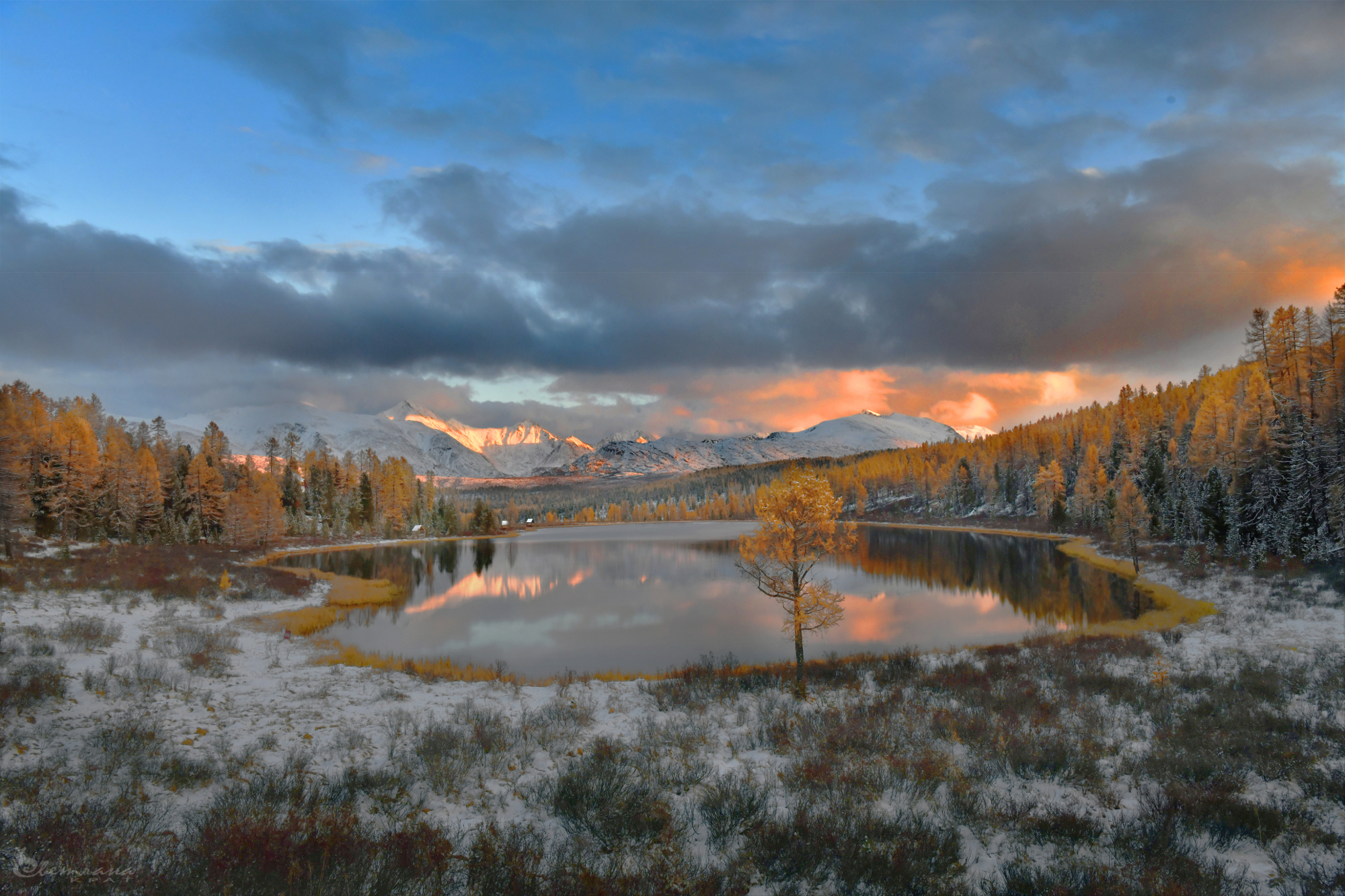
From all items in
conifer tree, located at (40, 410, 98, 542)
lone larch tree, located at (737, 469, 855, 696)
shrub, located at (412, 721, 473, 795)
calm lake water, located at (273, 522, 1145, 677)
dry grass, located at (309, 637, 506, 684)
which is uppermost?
conifer tree, located at (40, 410, 98, 542)

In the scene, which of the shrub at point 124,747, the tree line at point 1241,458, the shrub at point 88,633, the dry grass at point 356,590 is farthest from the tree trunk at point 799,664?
the tree line at point 1241,458

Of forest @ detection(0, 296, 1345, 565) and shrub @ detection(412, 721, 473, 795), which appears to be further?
forest @ detection(0, 296, 1345, 565)

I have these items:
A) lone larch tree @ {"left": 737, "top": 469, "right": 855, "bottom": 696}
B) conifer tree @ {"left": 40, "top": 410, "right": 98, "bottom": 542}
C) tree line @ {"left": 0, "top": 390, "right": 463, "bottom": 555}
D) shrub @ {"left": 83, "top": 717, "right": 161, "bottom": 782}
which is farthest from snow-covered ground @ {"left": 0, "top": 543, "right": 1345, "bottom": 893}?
conifer tree @ {"left": 40, "top": 410, "right": 98, "bottom": 542}

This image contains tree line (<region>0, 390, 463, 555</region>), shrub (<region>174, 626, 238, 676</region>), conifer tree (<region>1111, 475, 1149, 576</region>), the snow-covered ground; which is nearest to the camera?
the snow-covered ground

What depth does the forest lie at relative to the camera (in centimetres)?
4666

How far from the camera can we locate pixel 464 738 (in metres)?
13.9

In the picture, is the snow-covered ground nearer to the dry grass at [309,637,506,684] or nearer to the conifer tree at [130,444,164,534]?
the dry grass at [309,637,506,684]

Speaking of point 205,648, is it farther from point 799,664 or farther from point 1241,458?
point 1241,458

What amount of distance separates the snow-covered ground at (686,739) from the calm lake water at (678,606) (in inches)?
327

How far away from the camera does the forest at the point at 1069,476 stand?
153 ft

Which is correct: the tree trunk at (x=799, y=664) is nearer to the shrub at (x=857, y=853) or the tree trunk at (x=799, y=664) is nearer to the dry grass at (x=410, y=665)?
the shrub at (x=857, y=853)

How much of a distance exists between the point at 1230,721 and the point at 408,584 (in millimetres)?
60974

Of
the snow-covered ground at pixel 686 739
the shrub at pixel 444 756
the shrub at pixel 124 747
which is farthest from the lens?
the shrub at pixel 444 756

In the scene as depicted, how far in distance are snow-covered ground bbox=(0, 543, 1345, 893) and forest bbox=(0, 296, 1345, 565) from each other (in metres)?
29.8
